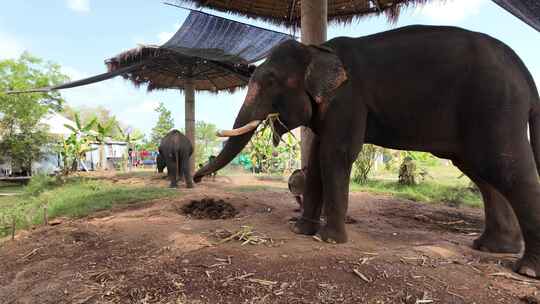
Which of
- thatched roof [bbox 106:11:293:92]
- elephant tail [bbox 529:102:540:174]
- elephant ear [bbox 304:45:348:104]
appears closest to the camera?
elephant tail [bbox 529:102:540:174]

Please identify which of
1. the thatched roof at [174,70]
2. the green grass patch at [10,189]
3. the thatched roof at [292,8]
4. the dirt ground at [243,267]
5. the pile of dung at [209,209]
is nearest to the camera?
the dirt ground at [243,267]

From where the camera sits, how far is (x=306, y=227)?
11.9ft

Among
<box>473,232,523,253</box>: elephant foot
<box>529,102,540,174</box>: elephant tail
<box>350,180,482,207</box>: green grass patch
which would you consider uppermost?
<box>529,102,540,174</box>: elephant tail

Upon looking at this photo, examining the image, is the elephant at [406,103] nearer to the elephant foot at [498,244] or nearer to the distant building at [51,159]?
the elephant foot at [498,244]

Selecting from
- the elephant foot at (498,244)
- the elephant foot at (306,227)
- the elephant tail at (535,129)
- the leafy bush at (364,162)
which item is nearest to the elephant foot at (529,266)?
the elephant foot at (498,244)

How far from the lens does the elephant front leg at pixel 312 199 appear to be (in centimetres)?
364

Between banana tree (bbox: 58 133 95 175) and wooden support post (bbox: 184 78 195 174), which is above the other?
wooden support post (bbox: 184 78 195 174)

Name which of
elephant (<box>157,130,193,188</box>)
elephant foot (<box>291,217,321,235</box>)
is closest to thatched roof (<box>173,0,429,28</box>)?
elephant (<box>157,130,193,188</box>)

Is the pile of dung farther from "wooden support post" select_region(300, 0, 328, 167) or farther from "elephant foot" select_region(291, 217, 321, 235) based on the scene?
"wooden support post" select_region(300, 0, 328, 167)

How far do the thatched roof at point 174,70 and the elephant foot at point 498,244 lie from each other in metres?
8.44

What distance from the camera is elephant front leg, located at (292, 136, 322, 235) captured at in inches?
143

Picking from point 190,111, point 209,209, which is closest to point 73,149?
point 190,111

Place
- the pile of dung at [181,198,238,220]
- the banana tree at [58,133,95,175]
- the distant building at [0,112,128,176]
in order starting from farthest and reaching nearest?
the distant building at [0,112,128,176] < the banana tree at [58,133,95,175] < the pile of dung at [181,198,238,220]

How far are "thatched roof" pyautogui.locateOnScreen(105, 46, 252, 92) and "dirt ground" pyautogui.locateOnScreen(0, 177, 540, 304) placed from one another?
277 inches
